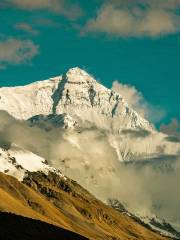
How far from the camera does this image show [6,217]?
186375 mm

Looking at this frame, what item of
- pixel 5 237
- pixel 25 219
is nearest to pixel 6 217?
pixel 25 219

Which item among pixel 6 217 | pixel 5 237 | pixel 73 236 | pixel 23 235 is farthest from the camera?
pixel 73 236

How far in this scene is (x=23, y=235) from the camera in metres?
169

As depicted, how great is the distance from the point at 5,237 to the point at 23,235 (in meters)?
13.7

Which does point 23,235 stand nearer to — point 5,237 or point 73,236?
point 5,237

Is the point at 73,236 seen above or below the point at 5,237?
above

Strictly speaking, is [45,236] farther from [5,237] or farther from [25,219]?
[5,237]

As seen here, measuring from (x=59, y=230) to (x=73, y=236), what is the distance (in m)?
5.99

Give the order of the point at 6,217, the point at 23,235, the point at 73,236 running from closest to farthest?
the point at 23,235
the point at 6,217
the point at 73,236

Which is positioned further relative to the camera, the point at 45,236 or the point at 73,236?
the point at 73,236

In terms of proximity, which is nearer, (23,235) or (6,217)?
(23,235)

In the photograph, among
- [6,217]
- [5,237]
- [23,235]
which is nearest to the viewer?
[5,237]

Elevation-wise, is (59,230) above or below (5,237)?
above

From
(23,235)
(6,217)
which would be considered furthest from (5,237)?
(6,217)
